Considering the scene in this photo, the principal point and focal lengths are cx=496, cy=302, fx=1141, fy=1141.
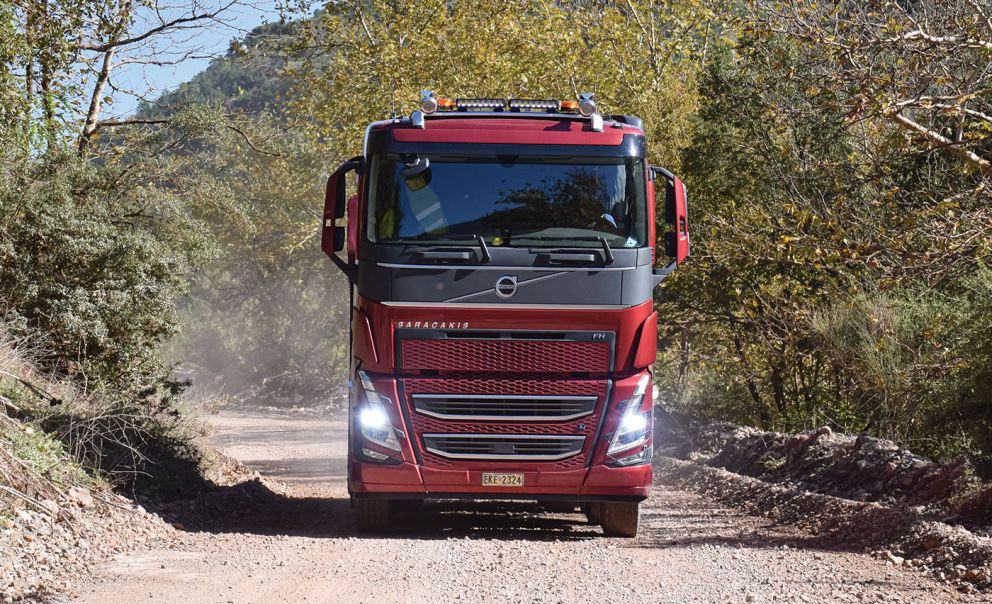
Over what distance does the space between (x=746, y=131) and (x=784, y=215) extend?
2246 millimetres

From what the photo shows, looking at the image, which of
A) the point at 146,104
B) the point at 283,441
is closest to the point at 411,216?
the point at 146,104

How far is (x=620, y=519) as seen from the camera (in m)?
10.1

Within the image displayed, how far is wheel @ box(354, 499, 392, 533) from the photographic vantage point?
10.1 metres

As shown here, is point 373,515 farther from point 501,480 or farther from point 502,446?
point 502,446

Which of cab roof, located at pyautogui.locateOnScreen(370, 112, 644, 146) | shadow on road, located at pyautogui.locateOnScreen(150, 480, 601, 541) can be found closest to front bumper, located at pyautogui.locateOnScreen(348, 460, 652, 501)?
shadow on road, located at pyautogui.locateOnScreen(150, 480, 601, 541)

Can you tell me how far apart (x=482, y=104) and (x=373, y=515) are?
13.1 ft

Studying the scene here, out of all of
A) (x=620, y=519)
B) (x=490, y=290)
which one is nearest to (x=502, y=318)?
(x=490, y=290)

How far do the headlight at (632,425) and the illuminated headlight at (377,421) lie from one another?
5.96 feet

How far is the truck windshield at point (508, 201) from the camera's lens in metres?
9.46

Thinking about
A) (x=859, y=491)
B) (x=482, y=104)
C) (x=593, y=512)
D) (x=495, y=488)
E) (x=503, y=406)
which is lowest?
(x=593, y=512)

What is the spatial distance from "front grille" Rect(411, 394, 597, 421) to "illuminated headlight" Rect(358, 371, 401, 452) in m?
0.27

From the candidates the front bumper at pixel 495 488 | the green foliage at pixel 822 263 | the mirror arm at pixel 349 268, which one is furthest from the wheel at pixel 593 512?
the green foliage at pixel 822 263

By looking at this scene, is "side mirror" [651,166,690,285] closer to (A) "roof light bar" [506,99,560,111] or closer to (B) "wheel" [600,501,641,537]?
Answer: (A) "roof light bar" [506,99,560,111]

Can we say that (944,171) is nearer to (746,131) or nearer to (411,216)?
(746,131)
